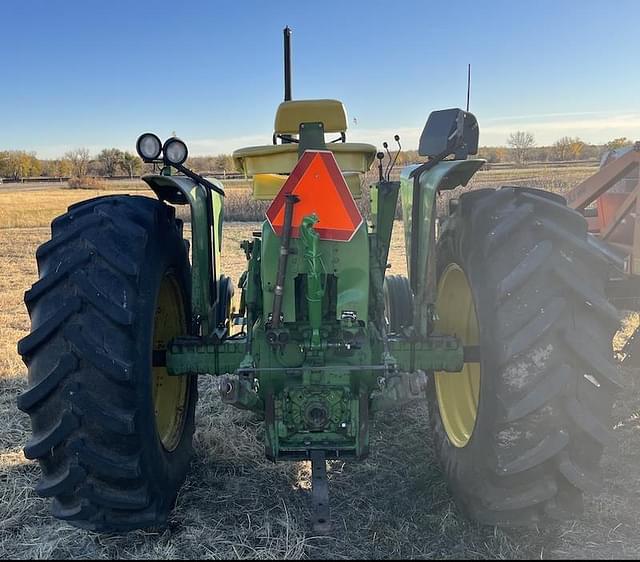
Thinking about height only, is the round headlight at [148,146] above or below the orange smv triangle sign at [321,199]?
above

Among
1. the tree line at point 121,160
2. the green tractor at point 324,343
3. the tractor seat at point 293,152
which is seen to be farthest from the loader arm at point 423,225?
the tree line at point 121,160

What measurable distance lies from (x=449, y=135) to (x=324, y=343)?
1.29 metres

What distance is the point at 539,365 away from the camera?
264cm

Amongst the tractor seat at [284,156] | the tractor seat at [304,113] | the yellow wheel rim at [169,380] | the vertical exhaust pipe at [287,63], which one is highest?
the vertical exhaust pipe at [287,63]

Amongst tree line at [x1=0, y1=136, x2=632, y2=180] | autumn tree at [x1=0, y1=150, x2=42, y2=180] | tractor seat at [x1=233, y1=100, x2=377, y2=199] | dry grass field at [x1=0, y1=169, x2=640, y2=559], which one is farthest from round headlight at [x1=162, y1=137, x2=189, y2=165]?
autumn tree at [x1=0, y1=150, x2=42, y2=180]

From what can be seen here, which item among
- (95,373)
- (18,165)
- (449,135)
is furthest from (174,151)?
(18,165)

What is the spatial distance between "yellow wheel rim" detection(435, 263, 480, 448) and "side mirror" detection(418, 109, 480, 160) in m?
0.68

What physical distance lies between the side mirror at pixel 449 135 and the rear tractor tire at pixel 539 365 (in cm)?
50

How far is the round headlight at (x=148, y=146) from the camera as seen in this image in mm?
3205

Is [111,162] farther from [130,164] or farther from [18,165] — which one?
[18,165]

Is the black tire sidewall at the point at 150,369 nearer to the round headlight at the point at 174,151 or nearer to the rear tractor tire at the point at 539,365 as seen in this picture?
the round headlight at the point at 174,151

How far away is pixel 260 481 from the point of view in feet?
11.9

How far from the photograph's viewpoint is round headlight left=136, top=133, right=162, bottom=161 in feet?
10.5

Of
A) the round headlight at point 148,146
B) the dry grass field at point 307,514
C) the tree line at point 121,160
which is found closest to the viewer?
the dry grass field at point 307,514
